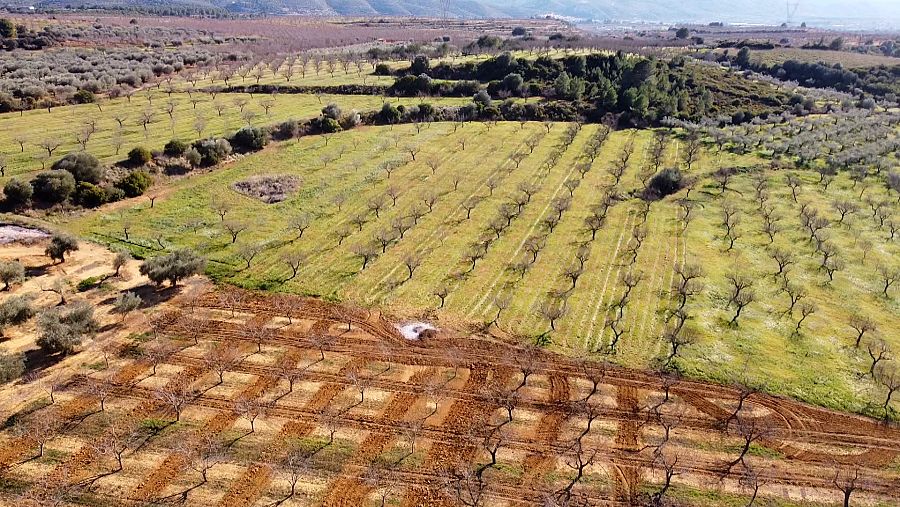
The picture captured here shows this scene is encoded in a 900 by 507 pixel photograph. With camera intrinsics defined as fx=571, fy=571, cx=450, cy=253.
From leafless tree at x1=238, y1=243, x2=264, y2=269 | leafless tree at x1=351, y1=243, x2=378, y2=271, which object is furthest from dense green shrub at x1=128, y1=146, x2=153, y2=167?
leafless tree at x1=351, y1=243, x2=378, y2=271

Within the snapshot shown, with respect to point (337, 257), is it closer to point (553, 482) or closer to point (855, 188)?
point (553, 482)

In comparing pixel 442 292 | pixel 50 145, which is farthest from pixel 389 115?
pixel 442 292

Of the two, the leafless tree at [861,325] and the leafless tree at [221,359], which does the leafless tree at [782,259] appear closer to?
the leafless tree at [861,325]

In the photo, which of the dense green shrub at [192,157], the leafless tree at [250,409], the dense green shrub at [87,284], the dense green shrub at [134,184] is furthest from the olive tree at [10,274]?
the dense green shrub at [192,157]

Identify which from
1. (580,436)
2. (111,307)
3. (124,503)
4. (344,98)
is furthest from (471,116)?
(124,503)

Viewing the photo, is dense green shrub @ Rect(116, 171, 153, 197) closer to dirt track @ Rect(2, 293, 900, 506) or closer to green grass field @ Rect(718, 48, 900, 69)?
dirt track @ Rect(2, 293, 900, 506)

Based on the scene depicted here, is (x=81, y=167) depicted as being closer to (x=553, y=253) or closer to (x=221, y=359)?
(x=221, y=359)
